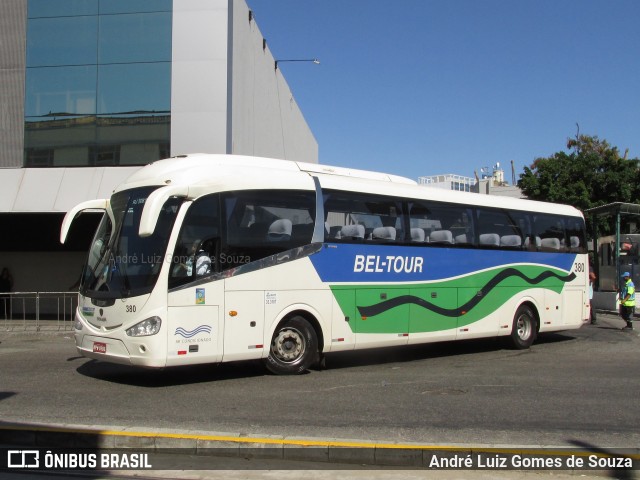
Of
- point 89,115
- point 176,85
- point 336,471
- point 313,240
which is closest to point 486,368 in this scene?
point 313,240

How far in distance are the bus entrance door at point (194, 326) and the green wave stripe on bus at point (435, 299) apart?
7.94ft

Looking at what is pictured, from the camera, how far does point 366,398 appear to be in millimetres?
8805

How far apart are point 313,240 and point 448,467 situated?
18.2ft

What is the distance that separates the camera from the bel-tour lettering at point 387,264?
11.5 metres

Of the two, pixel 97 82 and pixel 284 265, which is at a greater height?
pixel 97 82

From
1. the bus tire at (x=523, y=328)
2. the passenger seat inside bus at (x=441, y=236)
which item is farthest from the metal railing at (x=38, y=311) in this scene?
the bus tire at (x=523, y=328)

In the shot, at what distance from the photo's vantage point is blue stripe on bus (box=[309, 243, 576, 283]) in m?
11.1

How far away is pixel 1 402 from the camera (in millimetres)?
8383

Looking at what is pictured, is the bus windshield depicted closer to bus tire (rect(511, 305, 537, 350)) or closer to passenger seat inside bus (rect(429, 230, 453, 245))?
passenger seat inside bus (rect(429, 230, 453, 245))

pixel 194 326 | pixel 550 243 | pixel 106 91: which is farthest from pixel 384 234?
pixel 106 91

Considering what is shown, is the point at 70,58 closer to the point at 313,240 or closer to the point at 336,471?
the point at 313,240

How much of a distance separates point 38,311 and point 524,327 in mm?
13775

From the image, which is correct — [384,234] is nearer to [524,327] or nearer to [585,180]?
[524,327]

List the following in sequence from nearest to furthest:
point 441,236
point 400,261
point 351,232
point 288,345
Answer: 1. point 288,345
2. point 351,232
3. point 400,261
4. point 441,236
